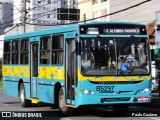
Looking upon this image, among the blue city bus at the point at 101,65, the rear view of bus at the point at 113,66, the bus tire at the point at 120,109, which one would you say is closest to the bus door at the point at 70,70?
the blue city bus at the point at 101,65

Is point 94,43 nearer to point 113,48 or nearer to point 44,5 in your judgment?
point 113,48

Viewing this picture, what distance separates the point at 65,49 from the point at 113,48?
1.81 metres

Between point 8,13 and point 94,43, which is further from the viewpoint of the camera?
point 8,13

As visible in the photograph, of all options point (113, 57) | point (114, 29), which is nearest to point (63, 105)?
point (113, 57)

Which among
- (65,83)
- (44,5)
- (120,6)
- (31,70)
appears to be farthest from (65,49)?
(44,5)

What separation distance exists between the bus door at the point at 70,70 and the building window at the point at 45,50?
1.84m

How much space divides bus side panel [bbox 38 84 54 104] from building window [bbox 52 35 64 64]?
3.46 feet

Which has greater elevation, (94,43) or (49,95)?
(94,43)

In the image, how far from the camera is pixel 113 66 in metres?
16.4

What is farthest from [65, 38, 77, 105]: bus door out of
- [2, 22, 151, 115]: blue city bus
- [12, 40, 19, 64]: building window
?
[12, 40, 19, 64]: building window

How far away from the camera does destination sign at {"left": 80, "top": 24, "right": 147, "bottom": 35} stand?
1661 cm

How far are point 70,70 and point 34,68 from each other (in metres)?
4.05

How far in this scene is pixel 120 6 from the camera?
6675cm

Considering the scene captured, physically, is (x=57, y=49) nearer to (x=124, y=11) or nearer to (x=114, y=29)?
(x=114, y=29)
